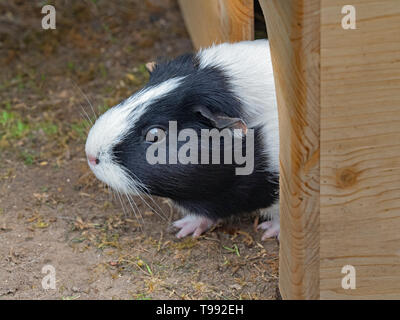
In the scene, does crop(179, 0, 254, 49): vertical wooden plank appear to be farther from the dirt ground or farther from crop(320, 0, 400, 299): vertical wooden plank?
crop(320, 0, 400, 299): vertical wooden plank

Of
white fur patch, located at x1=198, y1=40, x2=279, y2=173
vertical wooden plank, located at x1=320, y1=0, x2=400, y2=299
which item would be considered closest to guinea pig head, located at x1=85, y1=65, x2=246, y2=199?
white fur patch, located at x1=198, y1=40, x2=279, y2=173

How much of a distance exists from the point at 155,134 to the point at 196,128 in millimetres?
191

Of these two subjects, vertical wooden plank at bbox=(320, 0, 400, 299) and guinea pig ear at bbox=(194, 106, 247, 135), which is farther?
guinea pig ear at bbox=(194, 106, 247, 135)

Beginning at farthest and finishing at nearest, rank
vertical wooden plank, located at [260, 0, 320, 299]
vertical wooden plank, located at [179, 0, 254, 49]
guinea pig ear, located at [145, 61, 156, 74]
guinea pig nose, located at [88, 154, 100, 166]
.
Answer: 1. vertical wooden plank, located at [179, 0, 254, 49]
2. guinea pig ear, located at [145, 61, 156, 74]
3. guinea pig nose, located at [88, 154, 100, 166]
4. vertical wooden plank, located at [260, 0, 320, 299]

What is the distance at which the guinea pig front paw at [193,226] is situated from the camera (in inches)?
137

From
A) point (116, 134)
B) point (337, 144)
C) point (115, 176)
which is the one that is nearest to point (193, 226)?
point (115, 176)

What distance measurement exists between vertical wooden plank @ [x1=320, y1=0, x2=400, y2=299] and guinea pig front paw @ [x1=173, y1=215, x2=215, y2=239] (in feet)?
3.47

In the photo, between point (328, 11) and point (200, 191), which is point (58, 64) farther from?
point (328, 11)

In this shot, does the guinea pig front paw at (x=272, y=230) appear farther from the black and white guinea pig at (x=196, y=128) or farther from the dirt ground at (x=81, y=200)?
the black and white guinea pig at (x=196, y=128)

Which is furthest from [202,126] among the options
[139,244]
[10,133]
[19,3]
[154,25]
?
[19,3]

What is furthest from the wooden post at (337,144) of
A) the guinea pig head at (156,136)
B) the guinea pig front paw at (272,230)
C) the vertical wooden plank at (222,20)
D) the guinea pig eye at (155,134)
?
the vertical wooden plank at (222,20)

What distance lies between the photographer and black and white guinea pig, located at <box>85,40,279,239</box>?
3014 mm

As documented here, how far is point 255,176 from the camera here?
317 centimetres

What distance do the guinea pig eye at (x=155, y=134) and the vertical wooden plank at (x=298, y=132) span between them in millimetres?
664
